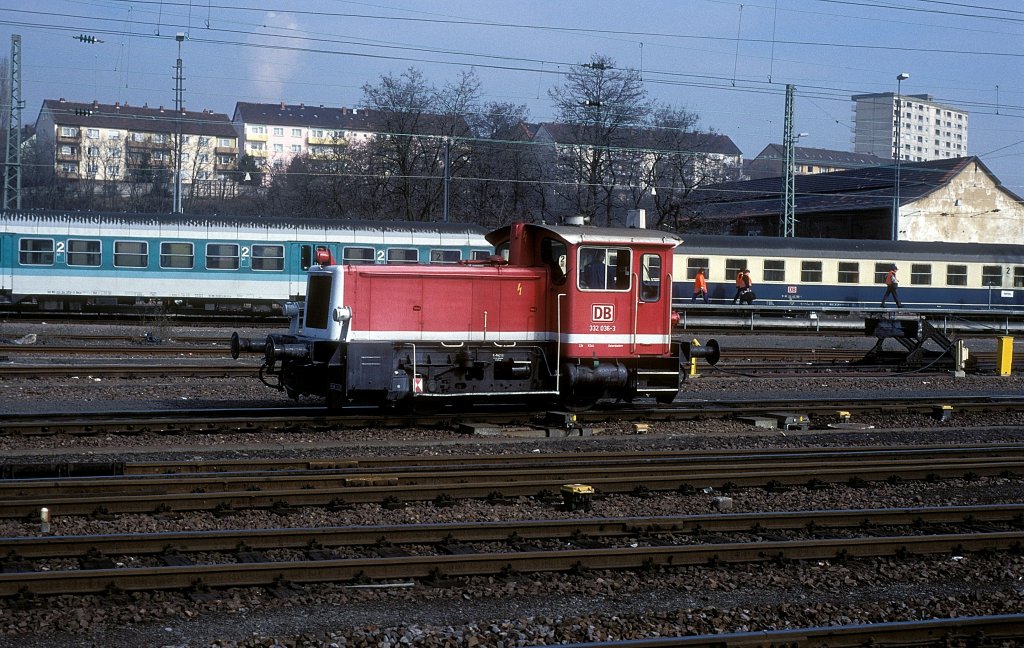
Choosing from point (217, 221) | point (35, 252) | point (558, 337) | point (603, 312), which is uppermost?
point (217, 221)

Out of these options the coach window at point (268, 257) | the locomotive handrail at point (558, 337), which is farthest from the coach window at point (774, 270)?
the locomotive handrail at point (558, 337)

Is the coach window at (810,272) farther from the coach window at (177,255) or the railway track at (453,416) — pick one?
the coach window at (177,255)

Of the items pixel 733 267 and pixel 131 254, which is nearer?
pixel 131 254

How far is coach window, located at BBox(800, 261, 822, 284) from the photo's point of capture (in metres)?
37.3

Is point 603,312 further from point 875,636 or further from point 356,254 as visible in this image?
point 356,254

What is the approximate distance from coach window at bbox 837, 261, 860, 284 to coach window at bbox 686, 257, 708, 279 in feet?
17.2

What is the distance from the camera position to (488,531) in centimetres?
823

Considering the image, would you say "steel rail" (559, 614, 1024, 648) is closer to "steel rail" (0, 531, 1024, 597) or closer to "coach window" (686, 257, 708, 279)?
"steel rail" (0, 531, 1024, 597)

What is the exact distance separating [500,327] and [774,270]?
25182 millimetres

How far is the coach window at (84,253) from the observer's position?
29.4m

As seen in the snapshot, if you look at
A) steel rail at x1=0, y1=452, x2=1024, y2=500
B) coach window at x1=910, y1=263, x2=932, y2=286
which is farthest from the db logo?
coach window at x1=910, y1=263, x2=932, y2=286

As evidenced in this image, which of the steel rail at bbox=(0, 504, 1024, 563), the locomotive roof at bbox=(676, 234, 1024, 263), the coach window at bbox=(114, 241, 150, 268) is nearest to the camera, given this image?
the steel rail at bbox=(0, 504, 1024, 563)

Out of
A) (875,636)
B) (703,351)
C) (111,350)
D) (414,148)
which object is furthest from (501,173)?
(875,636)

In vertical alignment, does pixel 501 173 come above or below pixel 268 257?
above
